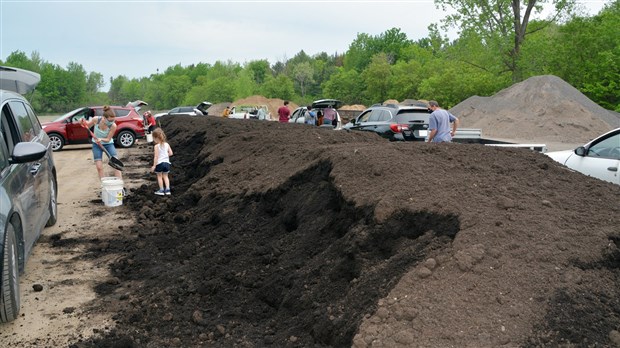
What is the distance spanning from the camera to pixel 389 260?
4461 mm

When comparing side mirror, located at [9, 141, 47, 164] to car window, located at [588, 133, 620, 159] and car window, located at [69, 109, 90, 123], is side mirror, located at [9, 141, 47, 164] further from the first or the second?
car window, located at [69, 109, 90, 123]

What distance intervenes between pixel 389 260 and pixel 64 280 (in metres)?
3.96

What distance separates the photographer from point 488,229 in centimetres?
440

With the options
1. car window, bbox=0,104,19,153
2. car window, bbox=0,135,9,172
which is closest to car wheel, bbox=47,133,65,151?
car window, bbox=0,104,19,153

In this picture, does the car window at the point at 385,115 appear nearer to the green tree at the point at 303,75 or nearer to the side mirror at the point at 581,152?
the side mirror at the point at 581,152

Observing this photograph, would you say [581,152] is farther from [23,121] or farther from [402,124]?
[23,121]

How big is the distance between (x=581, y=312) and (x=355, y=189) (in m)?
2.89

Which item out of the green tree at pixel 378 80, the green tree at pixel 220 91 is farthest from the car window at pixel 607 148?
the green tree at pixel 220 91

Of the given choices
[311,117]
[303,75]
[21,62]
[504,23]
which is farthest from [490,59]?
[21,62]

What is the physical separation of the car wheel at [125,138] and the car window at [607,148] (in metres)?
19.8

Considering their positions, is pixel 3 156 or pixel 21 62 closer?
pixel 3 156

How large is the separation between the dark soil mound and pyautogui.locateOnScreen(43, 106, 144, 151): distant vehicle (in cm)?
1673

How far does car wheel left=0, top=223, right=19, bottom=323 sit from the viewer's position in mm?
4816

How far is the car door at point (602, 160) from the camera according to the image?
314 inches
